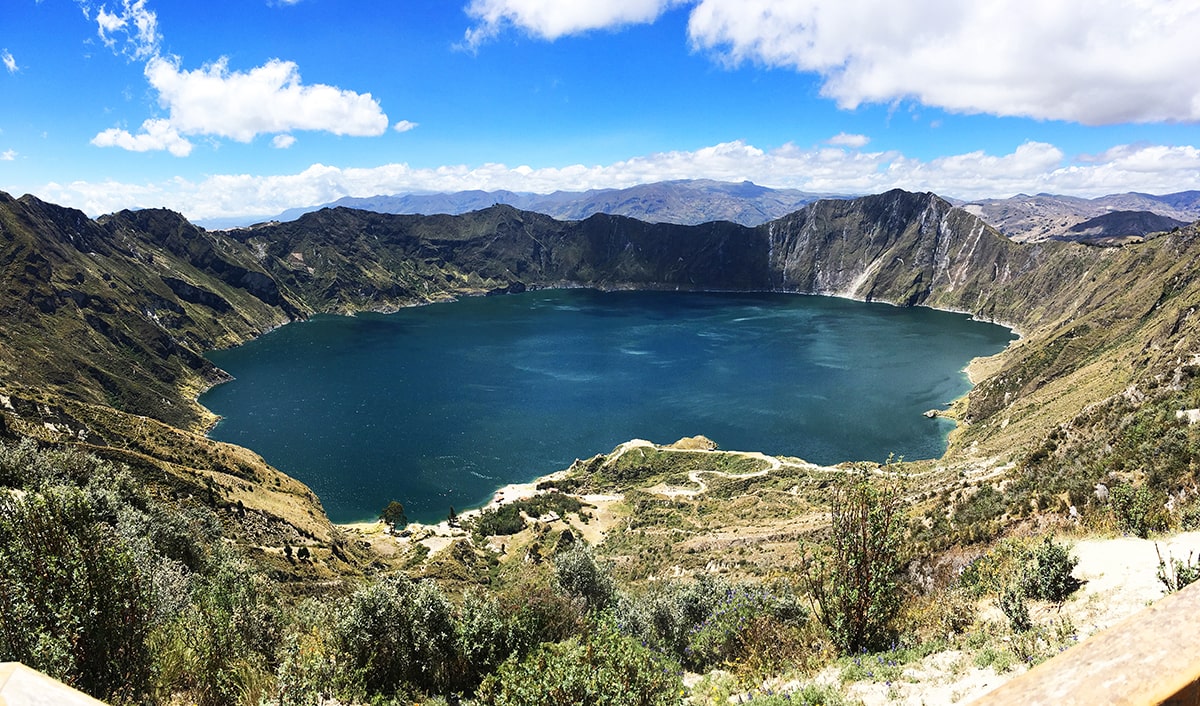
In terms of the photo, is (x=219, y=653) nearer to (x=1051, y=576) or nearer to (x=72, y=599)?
(x=72, y=599)

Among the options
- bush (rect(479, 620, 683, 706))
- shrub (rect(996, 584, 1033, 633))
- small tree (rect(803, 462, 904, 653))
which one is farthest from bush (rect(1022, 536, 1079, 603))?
bush (rect(479, 620, 683, 706))

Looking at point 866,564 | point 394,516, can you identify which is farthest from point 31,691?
point 394,516

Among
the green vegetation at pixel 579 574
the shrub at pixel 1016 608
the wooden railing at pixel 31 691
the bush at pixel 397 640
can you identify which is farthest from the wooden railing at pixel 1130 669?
the bush at pixel 397 640

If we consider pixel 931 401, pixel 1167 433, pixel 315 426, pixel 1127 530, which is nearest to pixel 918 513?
pixel 1167 433

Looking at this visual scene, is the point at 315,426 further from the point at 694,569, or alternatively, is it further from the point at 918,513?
the point at 918,513

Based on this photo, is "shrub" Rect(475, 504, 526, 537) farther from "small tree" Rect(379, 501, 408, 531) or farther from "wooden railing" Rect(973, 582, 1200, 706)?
"wooden railing" Rect(973, 582, 1200, 706)
